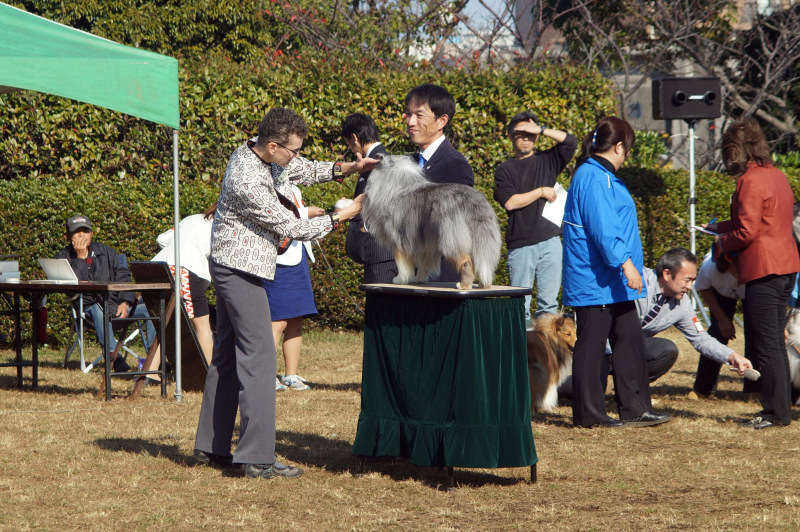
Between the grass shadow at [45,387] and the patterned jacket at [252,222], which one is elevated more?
the patterned jacket at [252,222]

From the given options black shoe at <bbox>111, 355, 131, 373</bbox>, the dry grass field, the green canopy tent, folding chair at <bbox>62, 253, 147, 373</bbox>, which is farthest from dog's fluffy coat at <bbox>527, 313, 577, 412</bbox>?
black shoe at <bbox>111, 355, 131, 373</bbox>

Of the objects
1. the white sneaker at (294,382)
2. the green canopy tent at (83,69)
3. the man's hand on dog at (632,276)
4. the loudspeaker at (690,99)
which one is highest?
the loudspeaker at (690,99)

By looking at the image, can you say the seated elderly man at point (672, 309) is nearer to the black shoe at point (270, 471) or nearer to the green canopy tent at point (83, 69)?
the black shoe at point (270, 471)

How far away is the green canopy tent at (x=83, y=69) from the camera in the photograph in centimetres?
533

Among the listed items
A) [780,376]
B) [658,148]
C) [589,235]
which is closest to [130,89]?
[589,235]

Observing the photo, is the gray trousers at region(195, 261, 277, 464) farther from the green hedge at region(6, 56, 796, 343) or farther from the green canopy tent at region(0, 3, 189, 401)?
the green hedge at region(6, 56, 796, 343)

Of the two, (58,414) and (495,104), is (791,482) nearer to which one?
(58,414)

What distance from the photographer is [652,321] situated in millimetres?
6137

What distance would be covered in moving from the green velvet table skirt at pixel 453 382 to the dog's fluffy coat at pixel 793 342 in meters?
2.78

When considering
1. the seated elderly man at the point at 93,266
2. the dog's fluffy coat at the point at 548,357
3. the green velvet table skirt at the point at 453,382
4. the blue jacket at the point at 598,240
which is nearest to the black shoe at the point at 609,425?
the dog's fluffy coat at the point at 548,357

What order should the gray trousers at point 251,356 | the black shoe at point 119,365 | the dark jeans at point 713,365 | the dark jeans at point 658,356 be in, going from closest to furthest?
1. the gray trousers at point 251,356
2. the dark jeans at point 658,356
3. the dark jeans at point 713,365
4. the black shoe at point 119,365

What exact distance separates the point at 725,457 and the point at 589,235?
1473 millimetres

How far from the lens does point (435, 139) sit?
14.6 feet

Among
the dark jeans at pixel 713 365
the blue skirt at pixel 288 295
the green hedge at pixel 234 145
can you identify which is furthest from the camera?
the green hedge at pixel 234 145
